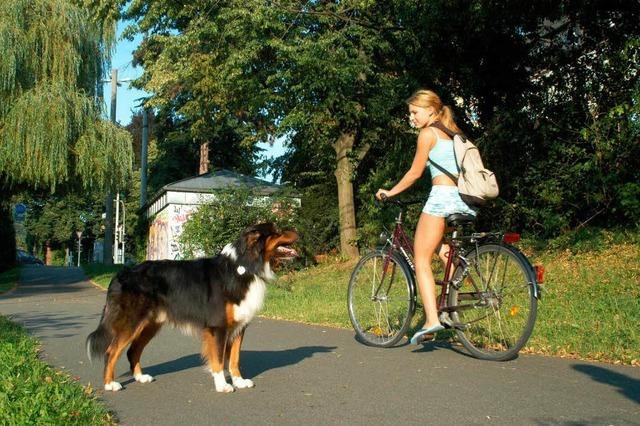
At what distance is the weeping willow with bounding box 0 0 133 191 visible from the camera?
21.6 m

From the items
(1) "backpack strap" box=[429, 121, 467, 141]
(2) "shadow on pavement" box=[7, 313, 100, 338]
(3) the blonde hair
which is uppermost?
(3) the blonde hair

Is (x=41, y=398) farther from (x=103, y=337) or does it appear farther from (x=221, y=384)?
(x=221, y=384)

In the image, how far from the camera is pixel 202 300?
18.6 ft

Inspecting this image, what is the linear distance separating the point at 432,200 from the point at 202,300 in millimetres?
2149

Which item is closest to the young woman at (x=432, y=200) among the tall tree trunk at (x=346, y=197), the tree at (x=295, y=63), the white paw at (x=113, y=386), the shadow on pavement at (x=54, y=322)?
the white paw at (x=113, y=386)

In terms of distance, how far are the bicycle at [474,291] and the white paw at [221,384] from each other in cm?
197

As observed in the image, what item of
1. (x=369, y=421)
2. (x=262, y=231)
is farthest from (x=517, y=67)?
(x=369, y=421)

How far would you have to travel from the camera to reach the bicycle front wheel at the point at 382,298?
6801mm

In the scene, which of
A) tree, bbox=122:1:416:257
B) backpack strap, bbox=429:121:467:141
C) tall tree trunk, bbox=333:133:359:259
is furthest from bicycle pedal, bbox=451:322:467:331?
tall tree trunk, bbox=333:133:359:259

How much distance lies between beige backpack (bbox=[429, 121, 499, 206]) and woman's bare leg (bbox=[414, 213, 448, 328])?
0.35 meters

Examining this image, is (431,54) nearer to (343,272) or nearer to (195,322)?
(343,272)

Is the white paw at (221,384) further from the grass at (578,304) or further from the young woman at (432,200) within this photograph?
the grass at (578,304)

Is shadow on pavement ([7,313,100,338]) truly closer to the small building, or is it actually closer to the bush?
the bush

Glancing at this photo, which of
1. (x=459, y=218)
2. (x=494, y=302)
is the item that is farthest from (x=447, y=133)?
(x=494, y=302)
